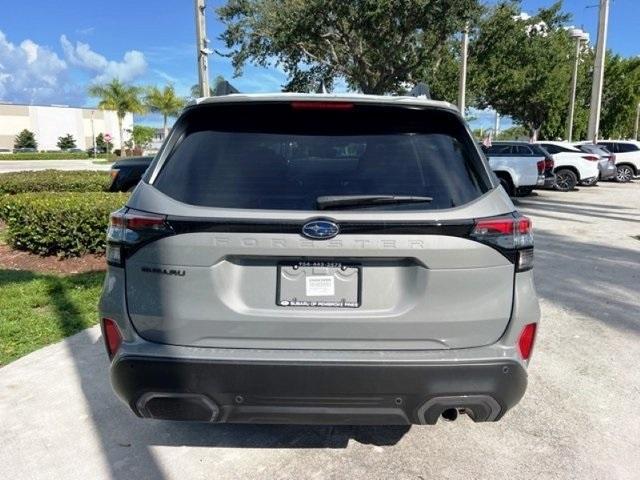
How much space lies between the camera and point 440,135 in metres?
2.65

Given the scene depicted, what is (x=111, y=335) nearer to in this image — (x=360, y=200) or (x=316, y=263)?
(x=316, y=263)

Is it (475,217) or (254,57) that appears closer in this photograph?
(475,217)

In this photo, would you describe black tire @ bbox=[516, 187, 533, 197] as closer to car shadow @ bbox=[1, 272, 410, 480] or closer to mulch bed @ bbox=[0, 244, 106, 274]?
mulch bed @ bbox=[0, 244, 106, 274]

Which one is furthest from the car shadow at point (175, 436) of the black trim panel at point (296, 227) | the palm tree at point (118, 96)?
the palm tree at point (118, 96)

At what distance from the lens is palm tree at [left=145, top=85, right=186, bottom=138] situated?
55.8m

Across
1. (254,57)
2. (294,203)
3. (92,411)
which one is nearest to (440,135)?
(294,203)

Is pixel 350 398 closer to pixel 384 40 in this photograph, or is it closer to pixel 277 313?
pixel 277 313

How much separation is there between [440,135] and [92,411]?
264 centimetres

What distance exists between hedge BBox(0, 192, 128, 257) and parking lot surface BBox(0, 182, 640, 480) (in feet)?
9.55

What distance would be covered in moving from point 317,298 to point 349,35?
2307 cm

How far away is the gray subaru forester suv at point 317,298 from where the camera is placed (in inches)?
91.9

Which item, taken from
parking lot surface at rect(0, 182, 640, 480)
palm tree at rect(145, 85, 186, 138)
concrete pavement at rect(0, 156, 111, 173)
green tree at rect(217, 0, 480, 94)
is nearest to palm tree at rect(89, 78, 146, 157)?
palm tree at rect(145, 85, 186, 138)

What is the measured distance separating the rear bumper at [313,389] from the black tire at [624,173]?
80.5 ft

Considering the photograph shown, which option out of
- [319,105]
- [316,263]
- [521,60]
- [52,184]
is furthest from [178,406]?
[521,60]
